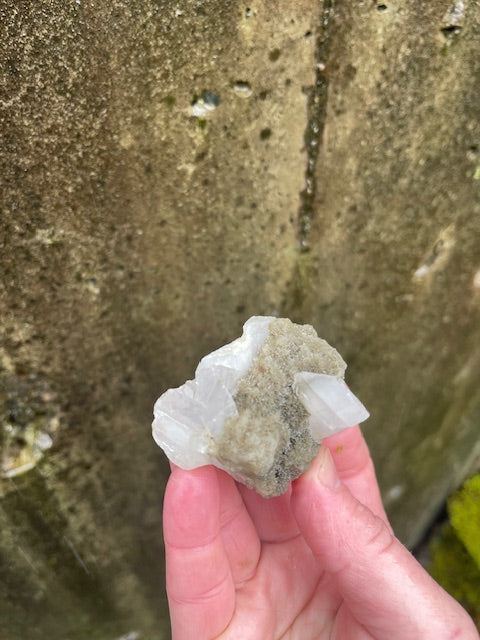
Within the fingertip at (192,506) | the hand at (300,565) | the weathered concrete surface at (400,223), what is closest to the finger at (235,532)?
the hand at (300,565)

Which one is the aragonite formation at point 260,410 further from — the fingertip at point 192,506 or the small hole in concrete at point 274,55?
the small hole in concrete at point 274,55

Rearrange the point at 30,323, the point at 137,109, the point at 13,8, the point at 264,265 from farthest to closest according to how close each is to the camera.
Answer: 1. the point at 264,265
2. the point at 30,323
3. the point at 137,109
4. the point at 13,8

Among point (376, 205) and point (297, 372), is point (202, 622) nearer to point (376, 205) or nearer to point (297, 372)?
point (297, 372)

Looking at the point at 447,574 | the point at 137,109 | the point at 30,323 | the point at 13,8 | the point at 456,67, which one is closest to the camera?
the point at 13,8

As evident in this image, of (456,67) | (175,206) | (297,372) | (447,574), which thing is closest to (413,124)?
(456,67)

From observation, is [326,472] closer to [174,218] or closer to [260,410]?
[260,410]

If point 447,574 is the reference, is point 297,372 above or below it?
above
